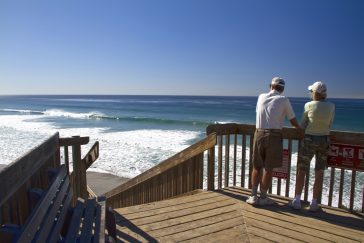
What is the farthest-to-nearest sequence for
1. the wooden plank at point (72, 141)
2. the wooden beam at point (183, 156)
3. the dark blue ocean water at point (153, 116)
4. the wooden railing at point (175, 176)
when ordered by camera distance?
the dark blue ocean water at point (153, 116) → the wooden railing at point (175, 176) → the wooden beam at point (183, 156) → the wooden plank at point (72, 141)

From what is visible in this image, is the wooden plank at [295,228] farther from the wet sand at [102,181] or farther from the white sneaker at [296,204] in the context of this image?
the wet sand at [102,181]

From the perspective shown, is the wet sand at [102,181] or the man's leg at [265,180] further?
the wet sand at [102,181]

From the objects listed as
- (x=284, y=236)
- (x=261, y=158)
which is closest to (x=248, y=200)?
(x=261, y=158)

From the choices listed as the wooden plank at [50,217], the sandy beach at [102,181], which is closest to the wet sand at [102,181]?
the sandy beach at [102,181]

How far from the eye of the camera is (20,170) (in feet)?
6.27

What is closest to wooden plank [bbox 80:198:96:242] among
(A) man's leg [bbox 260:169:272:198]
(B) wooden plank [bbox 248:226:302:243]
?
(B) wooden plank [bbox 248:226:302:243]

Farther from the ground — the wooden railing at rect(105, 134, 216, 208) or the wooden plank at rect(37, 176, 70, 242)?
the wooden plank at rect(37, 176, 70, 242)

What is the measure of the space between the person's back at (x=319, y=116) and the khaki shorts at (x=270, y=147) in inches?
15.2

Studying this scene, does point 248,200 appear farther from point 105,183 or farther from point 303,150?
point 105,183

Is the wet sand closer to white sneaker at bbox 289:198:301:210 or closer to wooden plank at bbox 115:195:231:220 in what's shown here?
wooden plank at bbox 115:195:231:220

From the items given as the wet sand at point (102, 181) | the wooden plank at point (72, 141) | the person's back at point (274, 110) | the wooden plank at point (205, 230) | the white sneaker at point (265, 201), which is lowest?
the wet sand at point (102, 181)

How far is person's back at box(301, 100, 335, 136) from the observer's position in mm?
3758

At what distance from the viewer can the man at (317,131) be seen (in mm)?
3775

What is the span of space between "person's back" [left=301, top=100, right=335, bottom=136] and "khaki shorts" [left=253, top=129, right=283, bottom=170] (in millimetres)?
387
